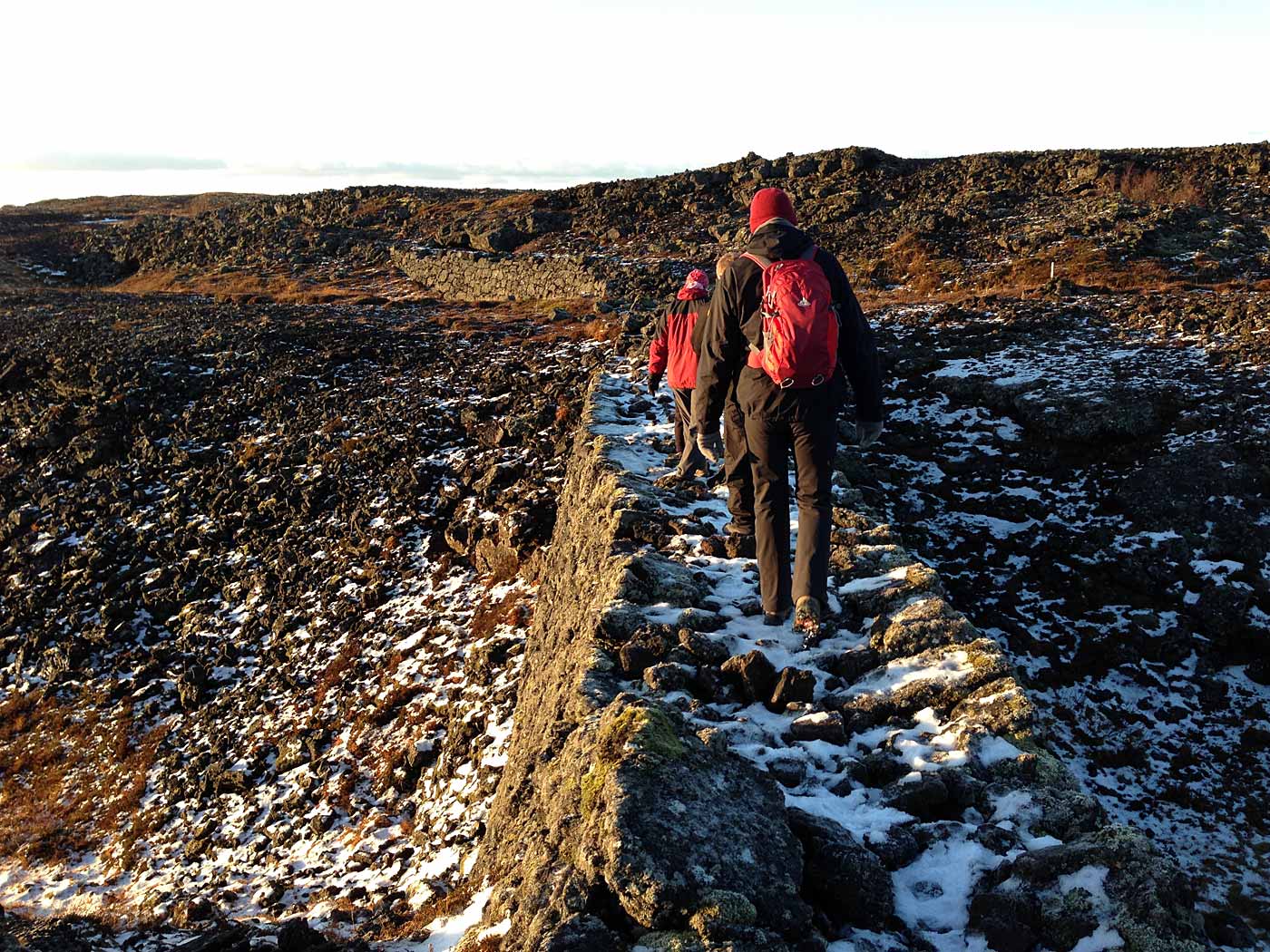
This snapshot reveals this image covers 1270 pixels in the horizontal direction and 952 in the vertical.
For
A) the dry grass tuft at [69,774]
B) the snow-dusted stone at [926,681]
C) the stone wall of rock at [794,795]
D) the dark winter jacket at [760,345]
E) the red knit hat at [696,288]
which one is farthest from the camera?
the dry grass tuft at [69,774]

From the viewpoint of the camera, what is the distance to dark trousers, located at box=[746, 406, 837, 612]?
526 centimetres

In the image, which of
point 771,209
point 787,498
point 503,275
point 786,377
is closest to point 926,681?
point 787,498

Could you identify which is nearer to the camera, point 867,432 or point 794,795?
point 794,795

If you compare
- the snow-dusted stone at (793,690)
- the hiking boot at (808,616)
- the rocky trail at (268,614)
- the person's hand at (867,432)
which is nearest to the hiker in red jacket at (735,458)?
the person's hand at (867,432)

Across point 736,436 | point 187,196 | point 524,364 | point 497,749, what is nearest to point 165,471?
point 524,364

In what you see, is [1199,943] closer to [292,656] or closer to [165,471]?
[292,656]

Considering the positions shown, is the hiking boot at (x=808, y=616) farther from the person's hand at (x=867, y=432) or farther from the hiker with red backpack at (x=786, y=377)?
the person's hand at (x=867, y=432)

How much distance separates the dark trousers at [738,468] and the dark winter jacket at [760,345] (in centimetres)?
23

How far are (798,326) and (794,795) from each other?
8.45ft

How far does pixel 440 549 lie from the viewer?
39.9ft

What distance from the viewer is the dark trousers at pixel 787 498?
17.3 feet

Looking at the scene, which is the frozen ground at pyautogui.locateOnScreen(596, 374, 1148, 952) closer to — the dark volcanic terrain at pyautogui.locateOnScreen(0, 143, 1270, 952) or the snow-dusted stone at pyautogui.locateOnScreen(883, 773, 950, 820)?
the snow-dusted stone at pyautogui.locateOnScreen(883, 773, 950, 820)

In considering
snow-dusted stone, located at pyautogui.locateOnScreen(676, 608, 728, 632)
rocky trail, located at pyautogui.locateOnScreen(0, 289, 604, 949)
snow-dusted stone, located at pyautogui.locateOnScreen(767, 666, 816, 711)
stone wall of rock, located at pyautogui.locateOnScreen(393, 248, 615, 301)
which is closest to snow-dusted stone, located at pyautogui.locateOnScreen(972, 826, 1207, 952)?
snow-dusted stone, located at pyautogui.locateOnScreen(767, 666, 816, 711)

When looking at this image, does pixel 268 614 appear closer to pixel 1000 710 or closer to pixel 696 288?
pixel 696 288
